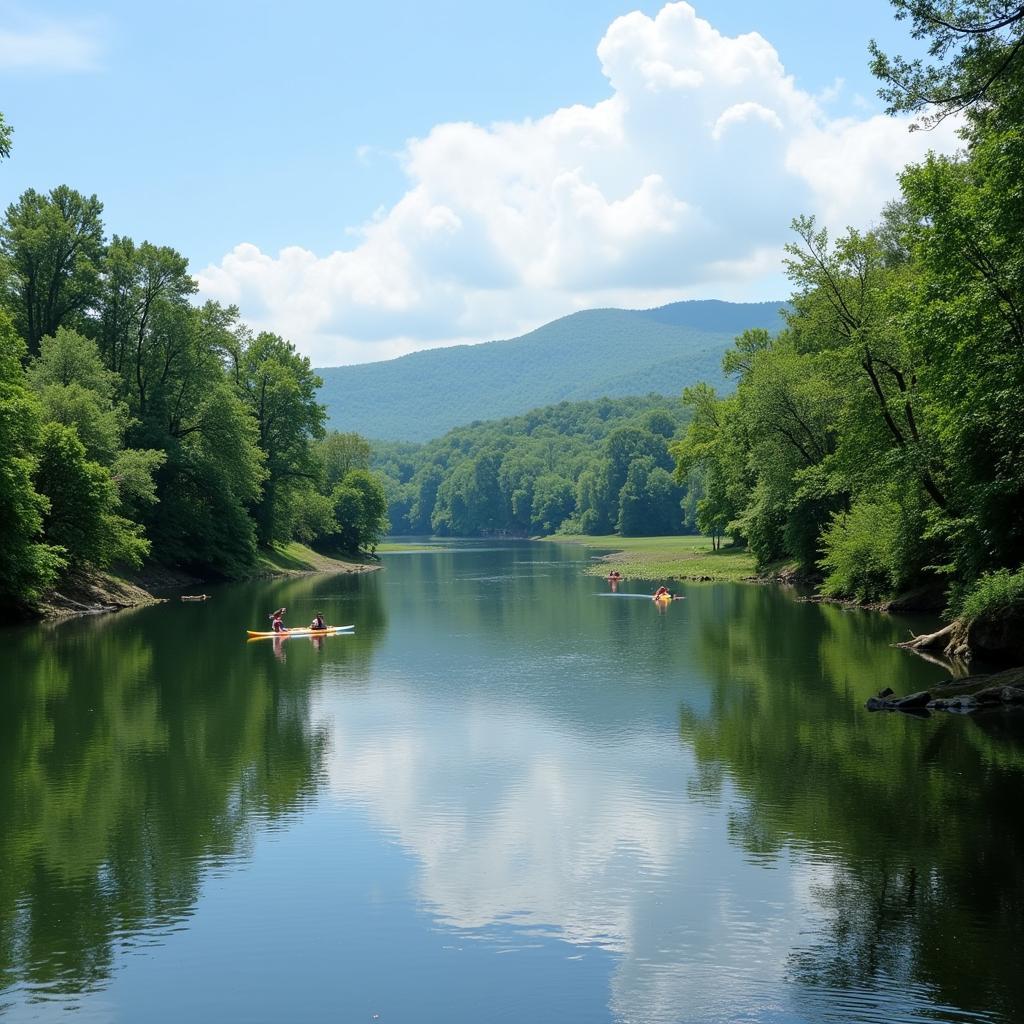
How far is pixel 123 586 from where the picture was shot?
55938 mm

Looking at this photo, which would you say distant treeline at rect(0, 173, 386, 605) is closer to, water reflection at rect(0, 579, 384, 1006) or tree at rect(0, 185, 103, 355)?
tree at rect(0, 185, 103, 355)

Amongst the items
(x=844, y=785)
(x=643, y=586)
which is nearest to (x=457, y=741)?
(x=844, y=785)

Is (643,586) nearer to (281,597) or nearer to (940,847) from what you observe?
(281,597)

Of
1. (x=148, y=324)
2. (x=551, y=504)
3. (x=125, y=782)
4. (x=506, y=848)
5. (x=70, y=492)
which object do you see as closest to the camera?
(x=506, y=848)

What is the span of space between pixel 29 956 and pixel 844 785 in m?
12.2

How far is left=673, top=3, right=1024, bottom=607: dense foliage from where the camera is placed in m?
23.5

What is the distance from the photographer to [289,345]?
88125 mm

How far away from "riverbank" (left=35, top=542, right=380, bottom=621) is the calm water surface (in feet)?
57.5

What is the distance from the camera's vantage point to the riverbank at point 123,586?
48.8 metres

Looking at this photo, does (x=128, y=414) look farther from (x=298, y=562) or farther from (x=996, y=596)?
(x=996, y=596)

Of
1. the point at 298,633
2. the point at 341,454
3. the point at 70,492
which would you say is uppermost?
the point at 341,454

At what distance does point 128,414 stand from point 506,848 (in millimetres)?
56227

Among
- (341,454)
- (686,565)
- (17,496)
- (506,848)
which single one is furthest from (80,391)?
(341,454)

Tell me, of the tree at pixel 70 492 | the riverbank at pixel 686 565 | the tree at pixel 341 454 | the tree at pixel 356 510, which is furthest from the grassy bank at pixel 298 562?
the tree at pixel 70 492
